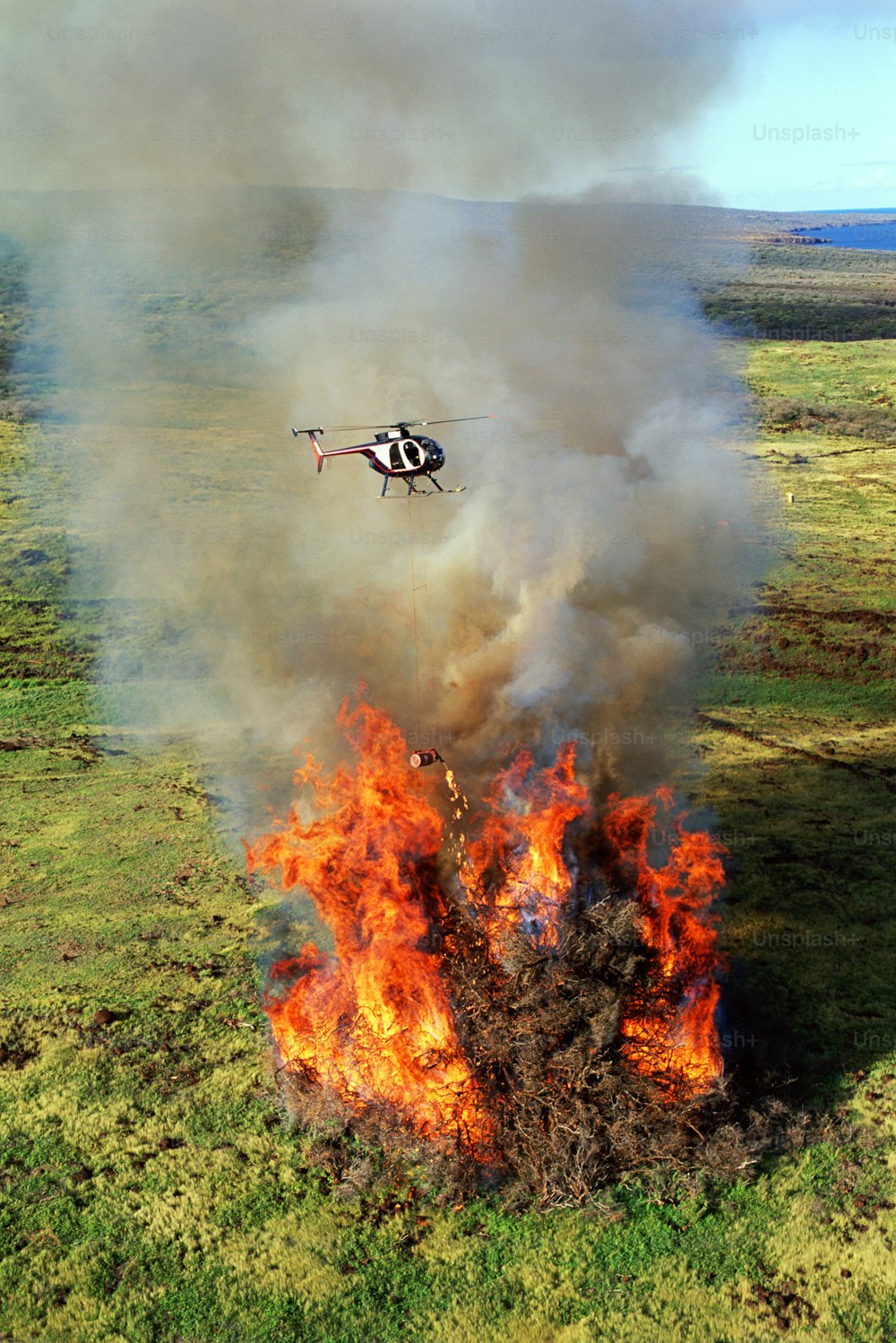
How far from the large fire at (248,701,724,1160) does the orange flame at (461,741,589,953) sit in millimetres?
35

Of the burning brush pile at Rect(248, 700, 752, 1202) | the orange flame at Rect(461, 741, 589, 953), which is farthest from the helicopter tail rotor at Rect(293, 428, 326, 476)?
the orange flame at Rect(461, 741, 589, 953)

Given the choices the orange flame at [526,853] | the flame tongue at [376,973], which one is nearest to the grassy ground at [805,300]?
the orange flame at [526,853]

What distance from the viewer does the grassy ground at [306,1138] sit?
15852mm

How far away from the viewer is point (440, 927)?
21.1 metres

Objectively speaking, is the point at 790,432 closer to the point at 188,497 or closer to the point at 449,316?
the point at 188,497

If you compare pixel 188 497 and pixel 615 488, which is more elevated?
pixel 615 488

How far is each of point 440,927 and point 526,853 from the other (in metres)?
2.44

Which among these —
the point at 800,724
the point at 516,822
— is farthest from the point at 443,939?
the point at 800,724

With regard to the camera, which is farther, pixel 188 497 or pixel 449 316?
pixel 188 497

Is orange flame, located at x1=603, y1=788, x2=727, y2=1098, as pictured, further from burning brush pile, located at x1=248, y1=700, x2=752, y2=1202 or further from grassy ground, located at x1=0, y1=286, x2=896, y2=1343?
grassy ground, located at x1=0, y1=286, x2=896, y2=1343

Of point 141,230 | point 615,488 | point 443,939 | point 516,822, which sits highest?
point 141,230

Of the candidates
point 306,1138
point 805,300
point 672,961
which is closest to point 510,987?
point 672,961

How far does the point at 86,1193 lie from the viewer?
58.9 ft

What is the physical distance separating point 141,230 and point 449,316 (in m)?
38.6
